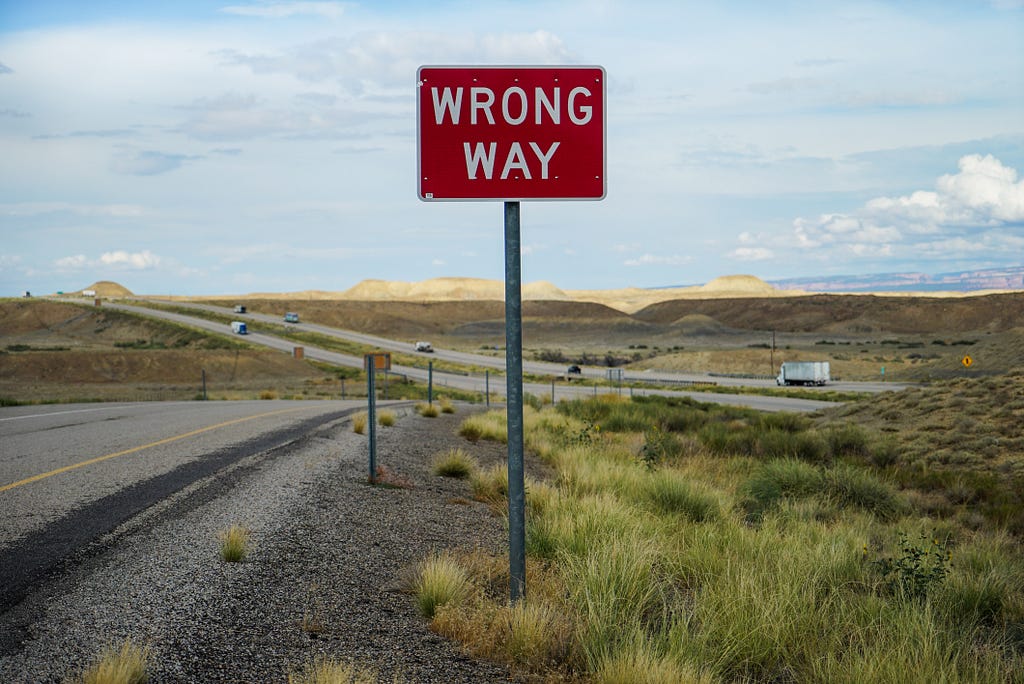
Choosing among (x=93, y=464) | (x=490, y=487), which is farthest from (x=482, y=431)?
(x=93, y=464)

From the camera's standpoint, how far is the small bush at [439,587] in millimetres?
5098

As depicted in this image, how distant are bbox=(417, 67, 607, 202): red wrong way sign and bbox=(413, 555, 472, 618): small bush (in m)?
2.38

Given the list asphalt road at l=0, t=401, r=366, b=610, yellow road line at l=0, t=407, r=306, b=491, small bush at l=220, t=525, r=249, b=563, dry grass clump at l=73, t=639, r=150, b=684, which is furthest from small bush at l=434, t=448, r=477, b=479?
dry grass clump at l=73, t=639, r=150, b=684

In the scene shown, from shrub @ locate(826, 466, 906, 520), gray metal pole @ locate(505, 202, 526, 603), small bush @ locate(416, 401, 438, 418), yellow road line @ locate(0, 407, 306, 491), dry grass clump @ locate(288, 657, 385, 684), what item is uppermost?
gray metal pole @ locate(505, 202, 526, 603)

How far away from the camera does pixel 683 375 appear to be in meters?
71.4

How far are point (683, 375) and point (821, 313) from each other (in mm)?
82712

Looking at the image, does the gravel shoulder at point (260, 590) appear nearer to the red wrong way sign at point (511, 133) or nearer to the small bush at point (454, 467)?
the small bush at point (454, 467)

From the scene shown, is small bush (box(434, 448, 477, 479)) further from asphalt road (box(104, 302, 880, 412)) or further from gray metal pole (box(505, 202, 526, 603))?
asphalt road (box(104, 302, 880, 412))

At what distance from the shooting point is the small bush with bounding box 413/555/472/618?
5.10 m

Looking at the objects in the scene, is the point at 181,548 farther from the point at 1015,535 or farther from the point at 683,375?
the point at 683,375

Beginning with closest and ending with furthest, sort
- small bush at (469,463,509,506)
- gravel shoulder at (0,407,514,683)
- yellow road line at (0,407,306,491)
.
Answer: gravel shoulder at (0,407,514,683) → yellow road line at (0,407,306,491) → small bush at (469,463,509,506)

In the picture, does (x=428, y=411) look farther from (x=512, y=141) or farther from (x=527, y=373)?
(x=527, y=373)

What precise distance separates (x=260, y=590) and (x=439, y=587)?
1.20 m

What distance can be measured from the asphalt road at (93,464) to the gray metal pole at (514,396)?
3.08m
